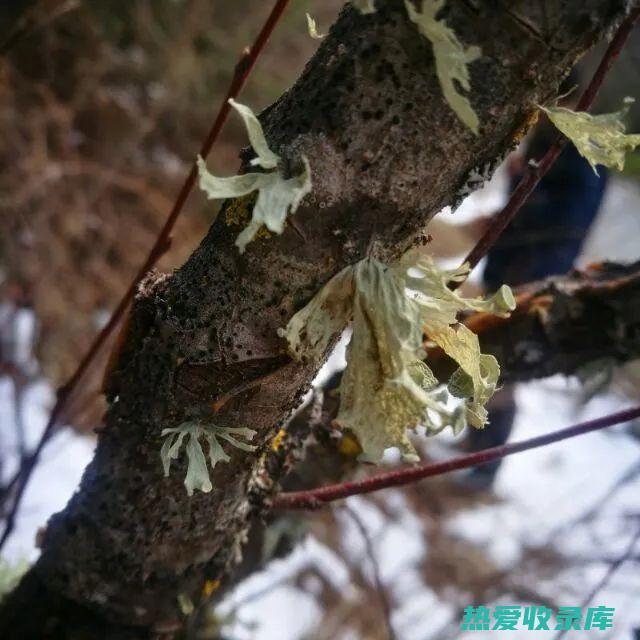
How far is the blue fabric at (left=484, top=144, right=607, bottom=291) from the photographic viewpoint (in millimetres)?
821

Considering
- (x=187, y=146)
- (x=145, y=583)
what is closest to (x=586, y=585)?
(x=145, y=583)

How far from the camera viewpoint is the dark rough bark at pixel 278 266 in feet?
0.74

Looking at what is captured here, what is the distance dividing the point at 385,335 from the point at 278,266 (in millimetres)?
54

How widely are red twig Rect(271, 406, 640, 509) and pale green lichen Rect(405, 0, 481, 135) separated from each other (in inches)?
7.9

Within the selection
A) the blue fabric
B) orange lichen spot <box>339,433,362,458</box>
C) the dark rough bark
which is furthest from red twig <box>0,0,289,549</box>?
the blue fabric

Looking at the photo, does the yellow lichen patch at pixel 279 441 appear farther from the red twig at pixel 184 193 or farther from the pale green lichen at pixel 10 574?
the pale green lichen at pixel 10 574

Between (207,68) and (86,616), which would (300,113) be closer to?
(86,616)

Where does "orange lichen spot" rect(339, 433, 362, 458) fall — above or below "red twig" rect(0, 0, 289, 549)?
below

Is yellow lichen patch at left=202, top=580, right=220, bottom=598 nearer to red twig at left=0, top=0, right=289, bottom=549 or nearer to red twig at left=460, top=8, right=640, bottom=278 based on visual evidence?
red twig at left=0, top=0, right=289, bottom=549

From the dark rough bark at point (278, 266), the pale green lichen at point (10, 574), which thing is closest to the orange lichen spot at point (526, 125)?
the dark rough bark at point (278, 266)

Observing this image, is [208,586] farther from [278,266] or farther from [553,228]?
[553,228]

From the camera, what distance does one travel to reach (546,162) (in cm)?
36

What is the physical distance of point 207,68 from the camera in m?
1.49

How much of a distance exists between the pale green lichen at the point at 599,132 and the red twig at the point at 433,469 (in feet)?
0.50
